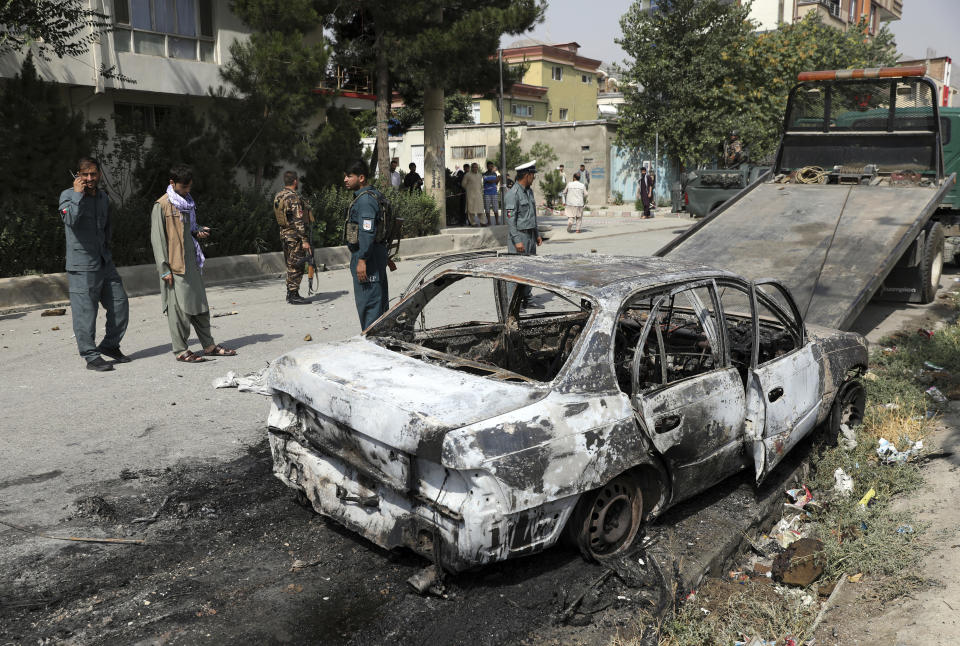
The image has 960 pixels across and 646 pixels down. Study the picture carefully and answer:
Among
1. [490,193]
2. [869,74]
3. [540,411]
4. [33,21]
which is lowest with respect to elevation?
[540,411]

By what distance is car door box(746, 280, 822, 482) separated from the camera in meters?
4.33

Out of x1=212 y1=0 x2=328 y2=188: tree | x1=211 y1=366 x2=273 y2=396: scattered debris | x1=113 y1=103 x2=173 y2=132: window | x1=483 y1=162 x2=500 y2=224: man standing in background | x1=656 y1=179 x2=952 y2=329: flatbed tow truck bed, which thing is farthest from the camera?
x1=483 y1=162 x2=500 y2=224: man standing in background

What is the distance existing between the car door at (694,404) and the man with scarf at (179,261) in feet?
15.0

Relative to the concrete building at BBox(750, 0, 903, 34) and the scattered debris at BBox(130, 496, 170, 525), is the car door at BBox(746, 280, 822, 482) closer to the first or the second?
the scattered debris at BBox(130, 496, 170, 525)

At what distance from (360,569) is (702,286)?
233 centimetres

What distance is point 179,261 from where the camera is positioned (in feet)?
23.8

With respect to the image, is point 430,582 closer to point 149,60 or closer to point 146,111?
point 149,60

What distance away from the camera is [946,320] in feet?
31.8

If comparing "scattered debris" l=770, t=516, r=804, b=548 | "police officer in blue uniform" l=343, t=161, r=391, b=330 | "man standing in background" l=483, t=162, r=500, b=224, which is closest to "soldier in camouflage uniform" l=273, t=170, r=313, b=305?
"police officer in blue uniform" l=343, t=161, r=391, b=330

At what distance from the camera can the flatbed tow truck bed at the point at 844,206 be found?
27.5 ft

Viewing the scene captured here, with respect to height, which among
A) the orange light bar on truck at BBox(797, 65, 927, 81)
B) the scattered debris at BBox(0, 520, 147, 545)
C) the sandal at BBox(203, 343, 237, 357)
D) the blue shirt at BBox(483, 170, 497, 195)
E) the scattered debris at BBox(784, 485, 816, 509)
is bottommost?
the scattered debris at BBox(784, 485, 816, 509)

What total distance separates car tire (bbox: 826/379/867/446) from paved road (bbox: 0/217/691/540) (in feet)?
12.8

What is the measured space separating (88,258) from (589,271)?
16.5ft

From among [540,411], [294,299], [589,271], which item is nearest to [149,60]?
[294,299]
